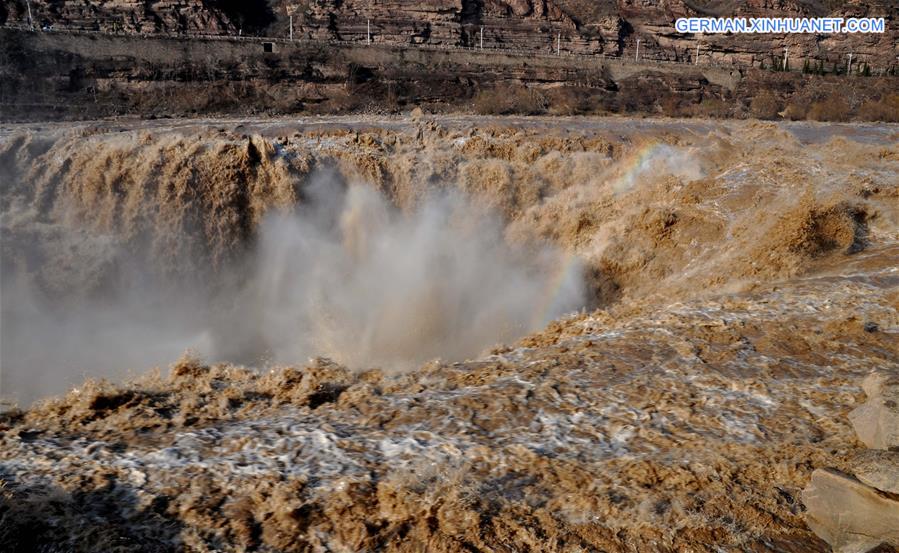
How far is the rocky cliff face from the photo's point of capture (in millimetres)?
32125

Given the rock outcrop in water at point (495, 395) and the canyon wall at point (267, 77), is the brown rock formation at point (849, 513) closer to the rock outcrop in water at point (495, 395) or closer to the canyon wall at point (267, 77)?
the rock outcrop in water at point (495, 395)

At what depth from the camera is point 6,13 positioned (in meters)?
29.1

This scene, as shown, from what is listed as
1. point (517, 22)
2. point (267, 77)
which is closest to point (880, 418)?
point (267, 77)

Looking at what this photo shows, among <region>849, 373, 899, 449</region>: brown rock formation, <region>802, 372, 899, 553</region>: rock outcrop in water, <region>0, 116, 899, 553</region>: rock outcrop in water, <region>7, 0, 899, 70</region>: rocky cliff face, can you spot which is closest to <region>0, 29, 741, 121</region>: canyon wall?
<region>7, 0, 899, 70</region>: rocky cliff face

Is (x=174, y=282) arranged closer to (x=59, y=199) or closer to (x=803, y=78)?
(x=59, y=199)

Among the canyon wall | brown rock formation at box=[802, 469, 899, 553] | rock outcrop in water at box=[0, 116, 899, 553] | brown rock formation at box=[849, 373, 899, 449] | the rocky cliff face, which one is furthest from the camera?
the rocky cliff face

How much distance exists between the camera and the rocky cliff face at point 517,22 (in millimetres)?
32125

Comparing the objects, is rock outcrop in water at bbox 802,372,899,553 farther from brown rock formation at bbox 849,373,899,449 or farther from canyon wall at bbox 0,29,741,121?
canyon wall at bbox 0,29,741,121

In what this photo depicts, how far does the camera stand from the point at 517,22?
38.8m

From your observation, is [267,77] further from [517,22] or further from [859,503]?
[859,503]

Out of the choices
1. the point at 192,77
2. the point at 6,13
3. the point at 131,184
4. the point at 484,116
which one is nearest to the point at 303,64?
the point at 192,77

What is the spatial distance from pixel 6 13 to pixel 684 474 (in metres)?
34.5

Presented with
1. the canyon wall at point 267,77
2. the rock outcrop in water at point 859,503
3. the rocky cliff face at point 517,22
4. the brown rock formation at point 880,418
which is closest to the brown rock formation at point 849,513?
the rock outcrop in water at point 859,503

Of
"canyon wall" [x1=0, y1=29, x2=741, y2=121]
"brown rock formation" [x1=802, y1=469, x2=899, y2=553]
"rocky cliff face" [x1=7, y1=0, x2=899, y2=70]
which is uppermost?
"rocky cliff face" [x1=7, y1=0, x2=899, y2=70]
